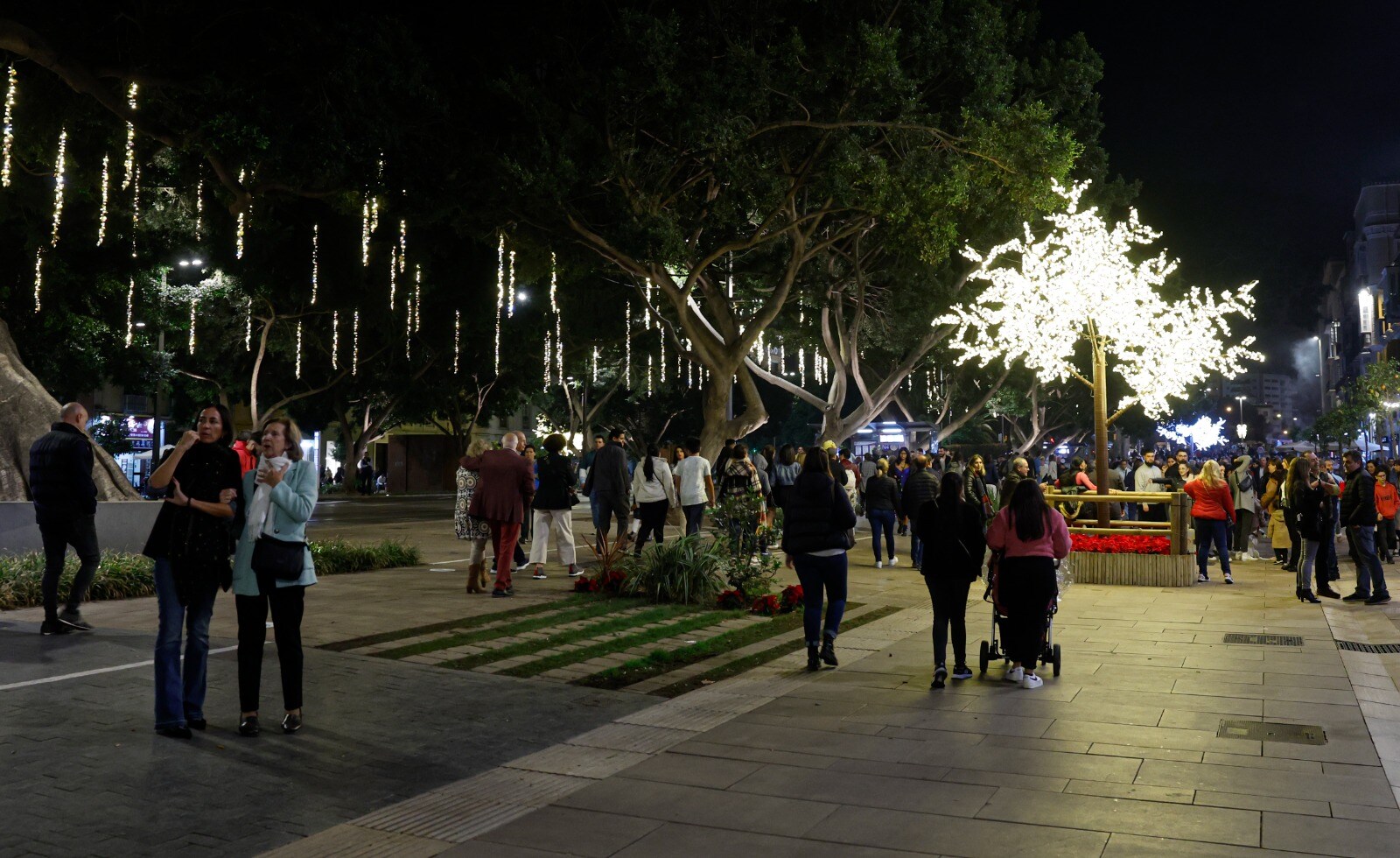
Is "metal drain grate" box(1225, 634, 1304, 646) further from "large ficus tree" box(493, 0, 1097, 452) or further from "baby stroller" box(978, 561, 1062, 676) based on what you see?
"large ficus tree" box(493, 0, 1097, 452)

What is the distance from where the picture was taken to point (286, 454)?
6402 mm

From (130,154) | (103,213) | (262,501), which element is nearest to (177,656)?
(262,501)

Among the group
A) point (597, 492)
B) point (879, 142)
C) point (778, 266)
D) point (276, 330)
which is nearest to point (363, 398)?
point (276, 330)

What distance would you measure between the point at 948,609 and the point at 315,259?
2255 cm

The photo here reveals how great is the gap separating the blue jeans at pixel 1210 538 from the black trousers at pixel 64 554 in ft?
42.7

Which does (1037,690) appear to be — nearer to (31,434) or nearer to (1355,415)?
(31,434)

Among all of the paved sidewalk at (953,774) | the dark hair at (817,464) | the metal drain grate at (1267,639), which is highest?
the dark hair at (817,464)

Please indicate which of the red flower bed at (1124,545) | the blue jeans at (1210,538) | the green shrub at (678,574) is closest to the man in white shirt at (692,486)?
the green shrub at (678,574)

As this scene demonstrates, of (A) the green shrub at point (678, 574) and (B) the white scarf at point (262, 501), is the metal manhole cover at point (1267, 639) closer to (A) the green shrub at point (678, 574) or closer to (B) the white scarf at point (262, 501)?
(A) the green shrub at point (678, 574)

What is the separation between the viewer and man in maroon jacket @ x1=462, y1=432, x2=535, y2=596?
12.2 metres

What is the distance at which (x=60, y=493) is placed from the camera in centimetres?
918

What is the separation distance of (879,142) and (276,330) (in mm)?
23764

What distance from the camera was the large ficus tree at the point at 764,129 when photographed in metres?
18.9

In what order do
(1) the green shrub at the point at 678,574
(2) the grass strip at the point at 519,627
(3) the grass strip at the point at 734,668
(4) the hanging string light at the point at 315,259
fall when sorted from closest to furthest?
(3) the grass strip at the point at 734,668 → (2) the grass strip at the point at 519,627 → (1) the green shrub at the point at 678,574 → (4) the hanging string light at the point at 315,259
